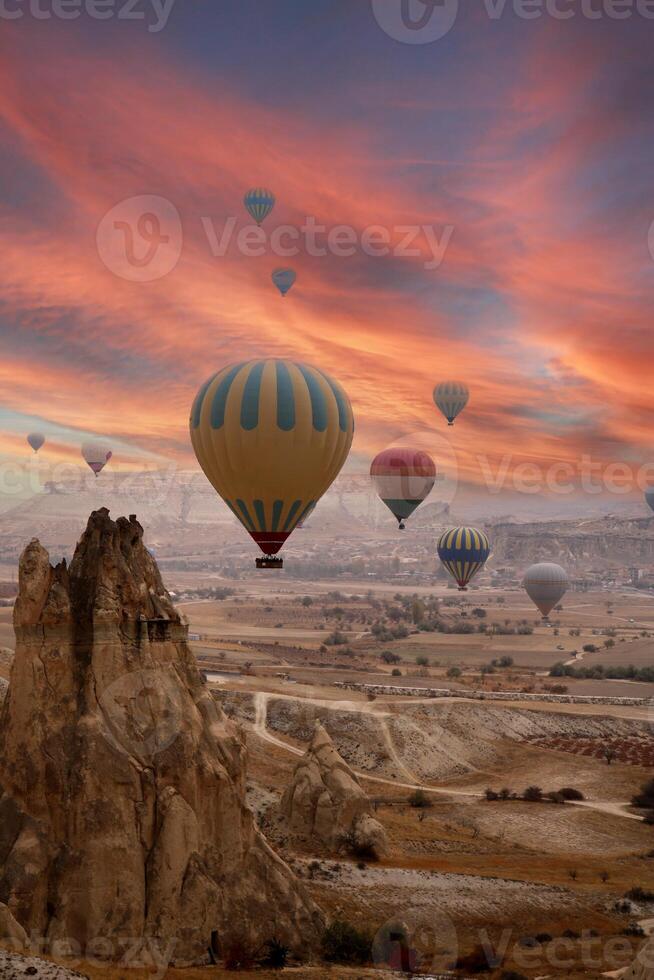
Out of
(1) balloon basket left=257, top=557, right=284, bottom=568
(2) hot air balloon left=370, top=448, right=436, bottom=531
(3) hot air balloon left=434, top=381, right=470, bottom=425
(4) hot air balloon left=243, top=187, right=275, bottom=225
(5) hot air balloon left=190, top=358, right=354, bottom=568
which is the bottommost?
(1) balloon basket left=257, top=557, right=284, bottom=568

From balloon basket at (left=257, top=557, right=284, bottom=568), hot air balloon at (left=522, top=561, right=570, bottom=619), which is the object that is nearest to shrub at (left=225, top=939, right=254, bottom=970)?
balloon basket at (left=257, top=557, right=284, bottom=568)

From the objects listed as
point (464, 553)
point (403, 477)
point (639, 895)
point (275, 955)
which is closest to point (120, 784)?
point (275, 955)

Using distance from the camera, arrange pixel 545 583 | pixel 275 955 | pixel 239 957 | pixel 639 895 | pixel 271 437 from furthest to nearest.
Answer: pixel 545 583 → pixel 271 437 → pixel 639 895 → pixel 275 955 → pixel 239 957

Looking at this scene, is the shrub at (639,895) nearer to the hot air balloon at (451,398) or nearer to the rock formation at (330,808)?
the rock formation at (330,808)

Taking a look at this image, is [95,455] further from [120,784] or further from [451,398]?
[120,784]

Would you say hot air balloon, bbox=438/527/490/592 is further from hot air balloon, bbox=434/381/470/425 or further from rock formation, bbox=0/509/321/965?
rock formation, bbox=0/509/321/965

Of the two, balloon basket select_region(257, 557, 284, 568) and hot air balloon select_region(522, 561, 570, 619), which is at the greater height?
hot air balloon select_region(522, 561, 570, 619)
